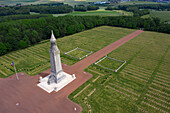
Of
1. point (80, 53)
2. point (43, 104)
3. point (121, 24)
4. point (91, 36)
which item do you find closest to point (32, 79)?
point (43, 104)

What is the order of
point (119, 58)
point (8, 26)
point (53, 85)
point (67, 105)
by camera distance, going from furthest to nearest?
point (8, 26), point (119, 58), point (53, 85), point (67, 105)

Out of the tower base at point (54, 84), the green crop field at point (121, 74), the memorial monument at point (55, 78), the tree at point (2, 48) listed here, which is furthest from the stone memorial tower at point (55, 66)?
the tree at point (2, 48)

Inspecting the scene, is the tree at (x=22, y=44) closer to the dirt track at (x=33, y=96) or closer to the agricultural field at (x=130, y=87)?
the dirt track at (x=33, y=96)

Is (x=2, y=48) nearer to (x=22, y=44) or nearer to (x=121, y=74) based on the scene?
(x=22, y=44)

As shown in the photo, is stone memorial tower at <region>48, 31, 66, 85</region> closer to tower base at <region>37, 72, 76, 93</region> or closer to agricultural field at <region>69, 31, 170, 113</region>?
tower base at <region>37, 72, 76, 93</region>

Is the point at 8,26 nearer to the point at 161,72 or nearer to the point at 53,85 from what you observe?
the point at 53,85

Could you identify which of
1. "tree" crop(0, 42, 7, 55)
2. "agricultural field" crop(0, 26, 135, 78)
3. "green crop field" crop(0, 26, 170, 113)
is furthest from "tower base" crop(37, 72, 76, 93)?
"tree" crop(0, 42, 7, 55)

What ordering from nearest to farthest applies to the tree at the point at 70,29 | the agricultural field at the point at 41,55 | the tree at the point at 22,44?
1. the agricultural field at the point at 41,55
2. the tree at the point at 22,44
3. the tree at the point at 70,29
